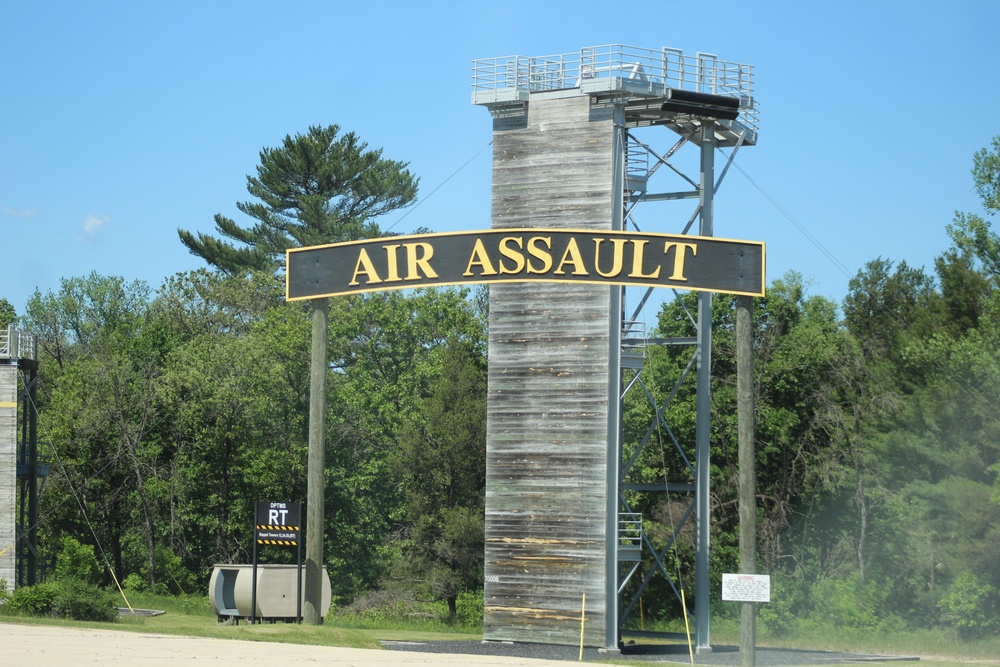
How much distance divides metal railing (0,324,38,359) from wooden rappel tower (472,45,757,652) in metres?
16.3

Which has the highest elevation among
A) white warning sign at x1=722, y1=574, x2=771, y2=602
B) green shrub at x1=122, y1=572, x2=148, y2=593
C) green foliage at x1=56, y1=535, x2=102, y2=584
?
white warning sign at x1=722, y1=574, x2=771, y2=602

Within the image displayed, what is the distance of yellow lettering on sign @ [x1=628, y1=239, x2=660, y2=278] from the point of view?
25.0 m

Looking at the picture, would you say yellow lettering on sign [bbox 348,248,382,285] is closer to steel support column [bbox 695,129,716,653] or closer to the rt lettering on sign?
→ the rt lettering on sign

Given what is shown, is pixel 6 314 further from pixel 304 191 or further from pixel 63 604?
pixel 63 604

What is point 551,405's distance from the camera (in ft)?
115

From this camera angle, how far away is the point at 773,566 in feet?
190

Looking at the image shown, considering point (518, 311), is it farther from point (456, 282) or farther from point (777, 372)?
point (777, 372)

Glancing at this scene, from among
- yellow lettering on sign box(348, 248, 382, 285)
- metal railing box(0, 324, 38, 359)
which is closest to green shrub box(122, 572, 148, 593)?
metal railing box(0, 324, 38, 359)

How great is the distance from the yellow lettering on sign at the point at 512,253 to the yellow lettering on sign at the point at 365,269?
2.44 m

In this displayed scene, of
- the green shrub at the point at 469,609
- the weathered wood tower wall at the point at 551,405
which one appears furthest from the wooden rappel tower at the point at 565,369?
the green shrub at the point at 469,609

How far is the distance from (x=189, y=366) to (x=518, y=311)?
29.7 meters

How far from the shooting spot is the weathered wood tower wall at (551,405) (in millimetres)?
34625

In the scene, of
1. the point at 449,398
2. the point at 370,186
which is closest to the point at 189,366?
the point at 449,398

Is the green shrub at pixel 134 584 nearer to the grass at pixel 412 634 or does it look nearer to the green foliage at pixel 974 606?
the grass at pixel 412 634
